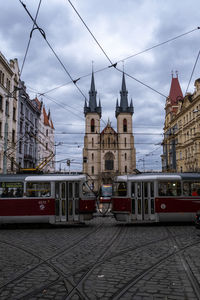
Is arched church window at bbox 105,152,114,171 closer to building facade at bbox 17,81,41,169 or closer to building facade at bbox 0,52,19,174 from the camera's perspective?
building facade at bbox 17,81,41,169

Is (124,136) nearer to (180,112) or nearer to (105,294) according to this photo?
(180,112)

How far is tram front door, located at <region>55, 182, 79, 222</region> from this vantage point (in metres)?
13.5

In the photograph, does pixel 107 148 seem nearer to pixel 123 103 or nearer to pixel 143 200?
pixel 123 103

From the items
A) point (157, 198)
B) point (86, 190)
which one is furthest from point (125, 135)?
point (157, 198)

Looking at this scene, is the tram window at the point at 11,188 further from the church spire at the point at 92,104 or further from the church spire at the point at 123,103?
the church spire at the point at 123,103

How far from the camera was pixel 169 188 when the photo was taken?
14.2 metres

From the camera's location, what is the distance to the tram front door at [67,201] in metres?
13.5

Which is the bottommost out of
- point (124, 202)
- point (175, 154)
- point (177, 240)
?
point (177, 240)

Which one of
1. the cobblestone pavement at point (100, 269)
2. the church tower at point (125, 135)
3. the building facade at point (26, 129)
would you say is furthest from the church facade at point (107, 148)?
the cobblestone pavement at point (100, 269)

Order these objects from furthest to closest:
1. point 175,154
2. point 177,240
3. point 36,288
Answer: point 175,154, point 177,240, point 36,288

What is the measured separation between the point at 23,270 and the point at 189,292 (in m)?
3.10

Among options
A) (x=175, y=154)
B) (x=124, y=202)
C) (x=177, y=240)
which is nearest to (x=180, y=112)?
(x=175, y=154)

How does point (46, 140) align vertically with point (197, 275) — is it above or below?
above

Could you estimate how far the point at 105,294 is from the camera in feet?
14.3
